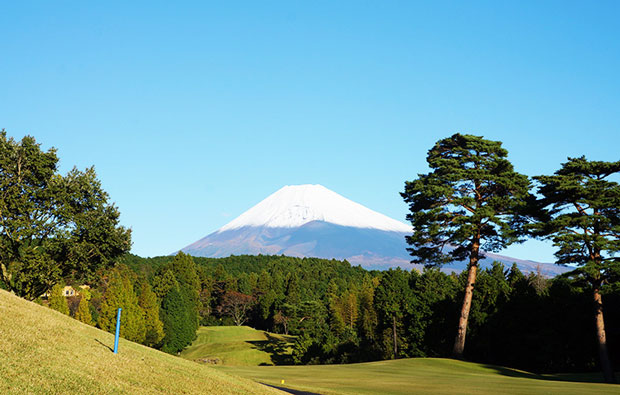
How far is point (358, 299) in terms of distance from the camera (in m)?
114

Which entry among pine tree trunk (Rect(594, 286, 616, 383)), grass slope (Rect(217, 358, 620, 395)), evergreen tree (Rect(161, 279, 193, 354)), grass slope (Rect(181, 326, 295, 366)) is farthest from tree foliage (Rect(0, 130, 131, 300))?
evergreen tree (Rect(161, 279, 193, 354))

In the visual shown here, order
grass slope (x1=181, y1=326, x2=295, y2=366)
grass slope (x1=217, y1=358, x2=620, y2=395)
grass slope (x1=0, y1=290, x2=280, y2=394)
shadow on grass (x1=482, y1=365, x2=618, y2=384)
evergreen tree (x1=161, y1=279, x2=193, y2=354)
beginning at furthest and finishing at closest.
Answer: evergreen tree (x1=161, y1=279, x2=193, y2=354) → grass slope (x1=181, y1=326, x2=295, y2=366) → shadow on grass (x1=482, y1=365, x2=618, y2=384) → grass slope (x1=217, y1=358, x2=620, y2=395) → grass slope (x1=0, y1=290, x2=280, y2=394)

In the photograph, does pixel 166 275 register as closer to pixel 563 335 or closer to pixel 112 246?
pixel 112 246

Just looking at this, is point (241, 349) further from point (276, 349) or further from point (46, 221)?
point (46, 221)

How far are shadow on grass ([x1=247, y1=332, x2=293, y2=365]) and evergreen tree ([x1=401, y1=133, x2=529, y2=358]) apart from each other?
148 feet

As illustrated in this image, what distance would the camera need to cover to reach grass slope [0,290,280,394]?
12.9 m

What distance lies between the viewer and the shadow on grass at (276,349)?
284ft

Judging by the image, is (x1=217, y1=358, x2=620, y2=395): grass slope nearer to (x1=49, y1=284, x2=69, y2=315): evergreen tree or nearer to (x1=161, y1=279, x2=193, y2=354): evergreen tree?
(x1=161, y1=279, x2=193, y2=354): evergreen tree

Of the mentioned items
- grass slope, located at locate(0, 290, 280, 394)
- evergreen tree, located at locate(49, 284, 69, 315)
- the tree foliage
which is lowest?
grass slope, located at locate(0, 290, 280, 394)

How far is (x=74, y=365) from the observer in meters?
14.9

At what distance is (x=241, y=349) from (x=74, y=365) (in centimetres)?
7826

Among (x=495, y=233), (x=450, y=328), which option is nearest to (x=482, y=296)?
(x=450, y=328)

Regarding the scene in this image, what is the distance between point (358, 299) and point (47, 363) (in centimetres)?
10270

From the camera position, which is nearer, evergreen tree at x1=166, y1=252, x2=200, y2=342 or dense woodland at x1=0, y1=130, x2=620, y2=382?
dense woodland at x1=0, y1=130, x2=620, y2=382
